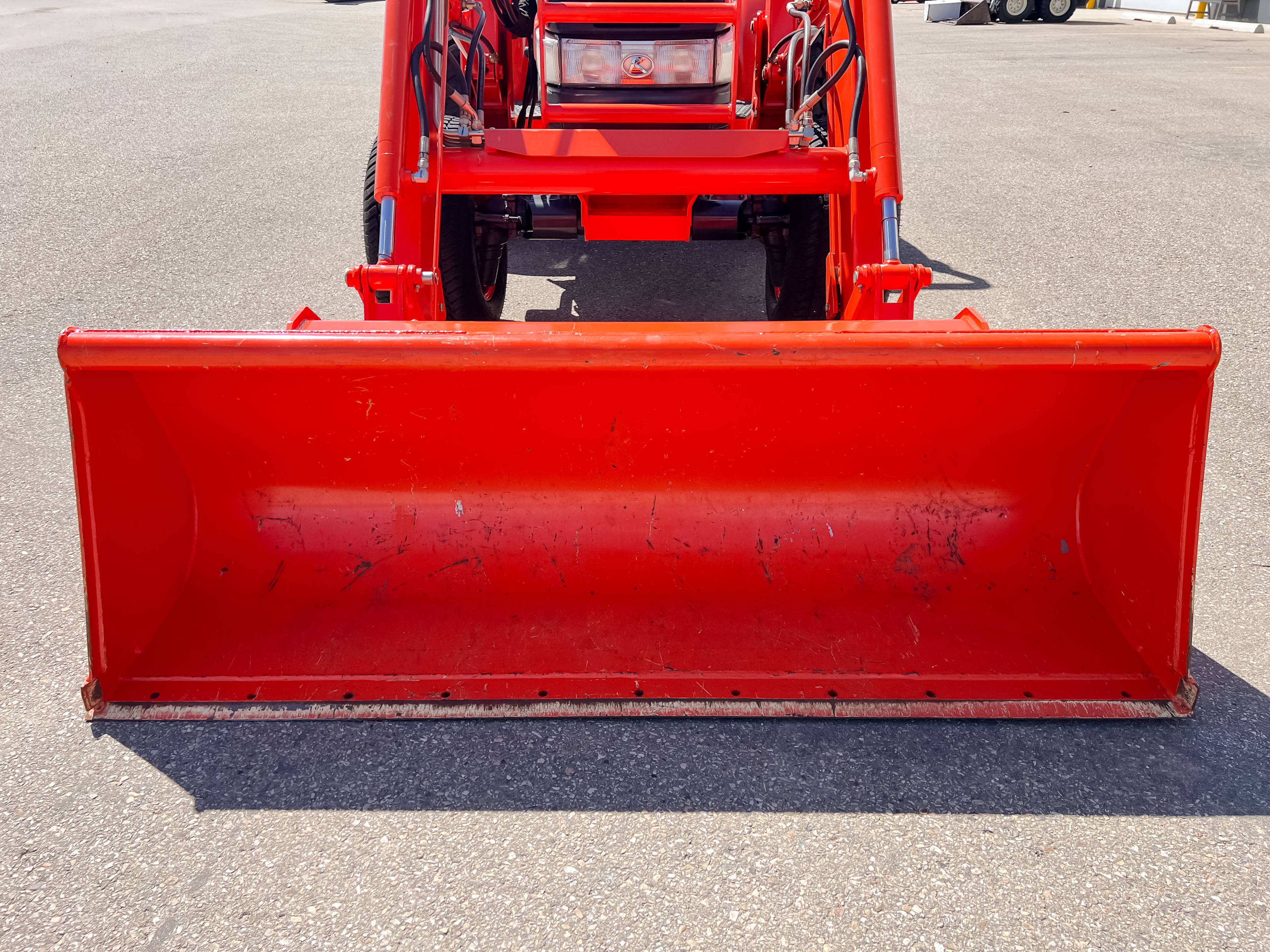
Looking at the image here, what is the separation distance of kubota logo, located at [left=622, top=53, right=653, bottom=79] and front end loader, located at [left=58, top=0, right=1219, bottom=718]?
1.01 metres

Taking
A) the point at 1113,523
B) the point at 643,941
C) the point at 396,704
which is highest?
the point at 1113,523

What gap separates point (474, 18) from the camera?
399 centimetres

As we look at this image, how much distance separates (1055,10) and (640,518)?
80.7ft

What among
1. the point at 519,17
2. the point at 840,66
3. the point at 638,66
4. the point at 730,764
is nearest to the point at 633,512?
the point at 730,764

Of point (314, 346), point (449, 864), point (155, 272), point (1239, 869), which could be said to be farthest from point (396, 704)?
point (155, 272)

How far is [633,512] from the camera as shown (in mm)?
2613

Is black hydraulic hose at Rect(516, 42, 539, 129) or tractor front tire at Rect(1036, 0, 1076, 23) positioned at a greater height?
tractor front tire at Rect(1036, 0, 1076, 23)

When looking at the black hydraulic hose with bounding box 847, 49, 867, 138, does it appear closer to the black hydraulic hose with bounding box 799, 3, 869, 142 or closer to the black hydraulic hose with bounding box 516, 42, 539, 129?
the black hydraulic hose with bounding box 799, 3, 869, 142

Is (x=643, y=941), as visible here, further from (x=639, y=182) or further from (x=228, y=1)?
(x=228, y=1)

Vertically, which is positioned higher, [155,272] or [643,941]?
[155,272]

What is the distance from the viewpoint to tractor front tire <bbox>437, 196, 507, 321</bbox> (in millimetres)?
3871

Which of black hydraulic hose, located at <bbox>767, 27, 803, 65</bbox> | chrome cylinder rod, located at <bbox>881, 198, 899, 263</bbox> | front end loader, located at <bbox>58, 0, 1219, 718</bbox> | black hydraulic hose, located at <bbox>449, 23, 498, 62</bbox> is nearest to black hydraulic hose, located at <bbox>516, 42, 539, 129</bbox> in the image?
black hydraulic hose, located at <bbox>449, 23, 498, 62</bbox>

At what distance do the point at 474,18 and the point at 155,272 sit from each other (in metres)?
2.92

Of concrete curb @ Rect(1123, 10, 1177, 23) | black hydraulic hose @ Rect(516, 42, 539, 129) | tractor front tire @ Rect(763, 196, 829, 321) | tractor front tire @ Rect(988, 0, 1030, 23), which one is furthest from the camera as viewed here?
concrete curb @ Rect(1123, 10, 1177, 23)
